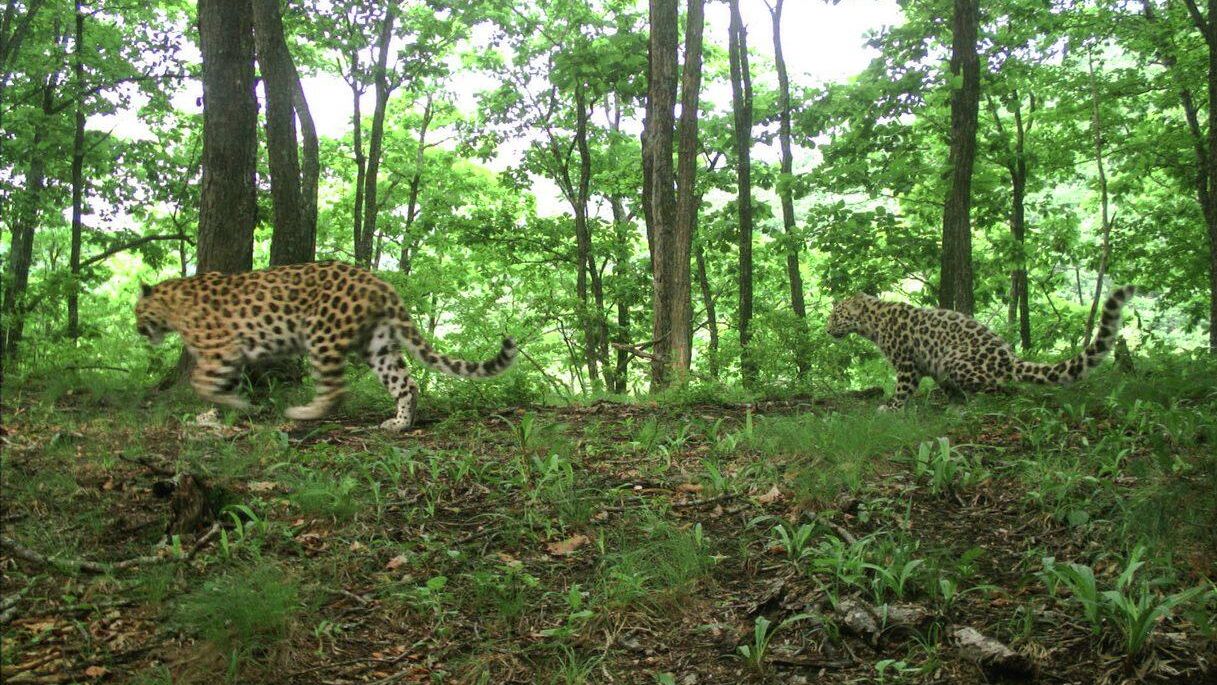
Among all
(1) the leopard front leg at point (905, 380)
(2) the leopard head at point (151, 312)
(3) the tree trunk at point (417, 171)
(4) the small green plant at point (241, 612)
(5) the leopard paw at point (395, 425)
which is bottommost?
(4) the small green plant at point (241, 612)

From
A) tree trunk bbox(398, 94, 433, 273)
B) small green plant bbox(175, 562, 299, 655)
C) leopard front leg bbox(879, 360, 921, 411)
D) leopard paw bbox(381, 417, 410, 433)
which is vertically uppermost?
tree trunk bbox(398, 94, 433, 273)

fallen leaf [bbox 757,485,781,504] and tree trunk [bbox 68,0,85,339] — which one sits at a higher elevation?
tree trunk [bbox 68,0,85,339]

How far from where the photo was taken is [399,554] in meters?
5.68

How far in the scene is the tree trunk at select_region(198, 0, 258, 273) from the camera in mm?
10078

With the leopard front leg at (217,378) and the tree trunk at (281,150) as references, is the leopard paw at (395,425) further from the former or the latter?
the tree trunk at (281,150)

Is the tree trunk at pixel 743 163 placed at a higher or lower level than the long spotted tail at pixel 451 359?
higher

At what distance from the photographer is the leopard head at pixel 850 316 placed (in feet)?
39.5

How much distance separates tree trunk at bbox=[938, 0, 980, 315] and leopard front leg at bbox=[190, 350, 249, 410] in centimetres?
1022

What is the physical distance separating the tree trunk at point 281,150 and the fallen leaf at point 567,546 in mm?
7794

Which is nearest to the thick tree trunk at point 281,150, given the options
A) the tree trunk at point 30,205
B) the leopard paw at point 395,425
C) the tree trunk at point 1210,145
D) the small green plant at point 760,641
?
the leopard paw at point 395,425

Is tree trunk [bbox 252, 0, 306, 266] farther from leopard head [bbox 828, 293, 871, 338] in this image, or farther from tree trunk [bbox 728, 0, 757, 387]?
tree trunk [bbox 728, 0, 757, 387]

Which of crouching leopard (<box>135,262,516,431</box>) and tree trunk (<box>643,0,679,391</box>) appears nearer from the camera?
crouching leopard (<box>135,262,516,431</box>)

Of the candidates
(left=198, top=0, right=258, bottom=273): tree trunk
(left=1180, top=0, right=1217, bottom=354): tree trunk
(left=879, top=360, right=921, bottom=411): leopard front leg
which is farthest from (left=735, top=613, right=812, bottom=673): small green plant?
(left=1180, top=0, right=1217, bottom=354): tree trunk

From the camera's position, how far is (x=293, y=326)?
9.15 m
